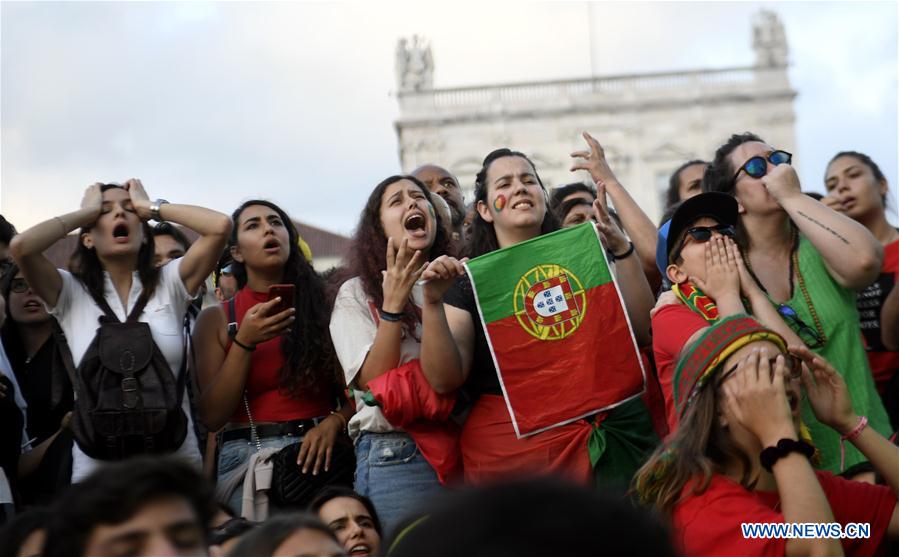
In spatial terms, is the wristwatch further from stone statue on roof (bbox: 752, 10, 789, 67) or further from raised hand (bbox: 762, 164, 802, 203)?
stone statue on roof (bbox: 752, 10, 789, 67)

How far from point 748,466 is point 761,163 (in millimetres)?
1854

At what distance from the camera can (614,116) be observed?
4472cm

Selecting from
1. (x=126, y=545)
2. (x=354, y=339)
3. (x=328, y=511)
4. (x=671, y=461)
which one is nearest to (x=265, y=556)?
(x=126, y=545)

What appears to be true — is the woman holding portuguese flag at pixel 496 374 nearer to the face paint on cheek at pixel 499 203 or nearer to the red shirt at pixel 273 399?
the face paint on cheek at pixel 499 203

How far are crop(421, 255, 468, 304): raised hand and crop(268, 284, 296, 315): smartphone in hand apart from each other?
1.01 meters

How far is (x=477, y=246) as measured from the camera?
5336 millimetres

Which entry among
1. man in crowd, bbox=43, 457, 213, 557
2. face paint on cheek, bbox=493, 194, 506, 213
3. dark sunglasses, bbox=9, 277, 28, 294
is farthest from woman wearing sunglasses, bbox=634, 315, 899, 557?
dark sunglasses, bbox=9, 277, 28, 294

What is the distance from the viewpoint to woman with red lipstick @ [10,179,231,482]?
194 inches

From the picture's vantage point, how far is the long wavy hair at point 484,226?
5297mm

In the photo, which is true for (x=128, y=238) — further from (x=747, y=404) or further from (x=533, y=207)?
(x=747, y=404)

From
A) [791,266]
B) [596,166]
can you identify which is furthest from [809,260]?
[596,166]

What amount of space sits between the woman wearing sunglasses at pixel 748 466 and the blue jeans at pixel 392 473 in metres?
1.32

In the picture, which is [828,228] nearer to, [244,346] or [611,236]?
[611,236]

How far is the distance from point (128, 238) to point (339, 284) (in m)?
0.92
